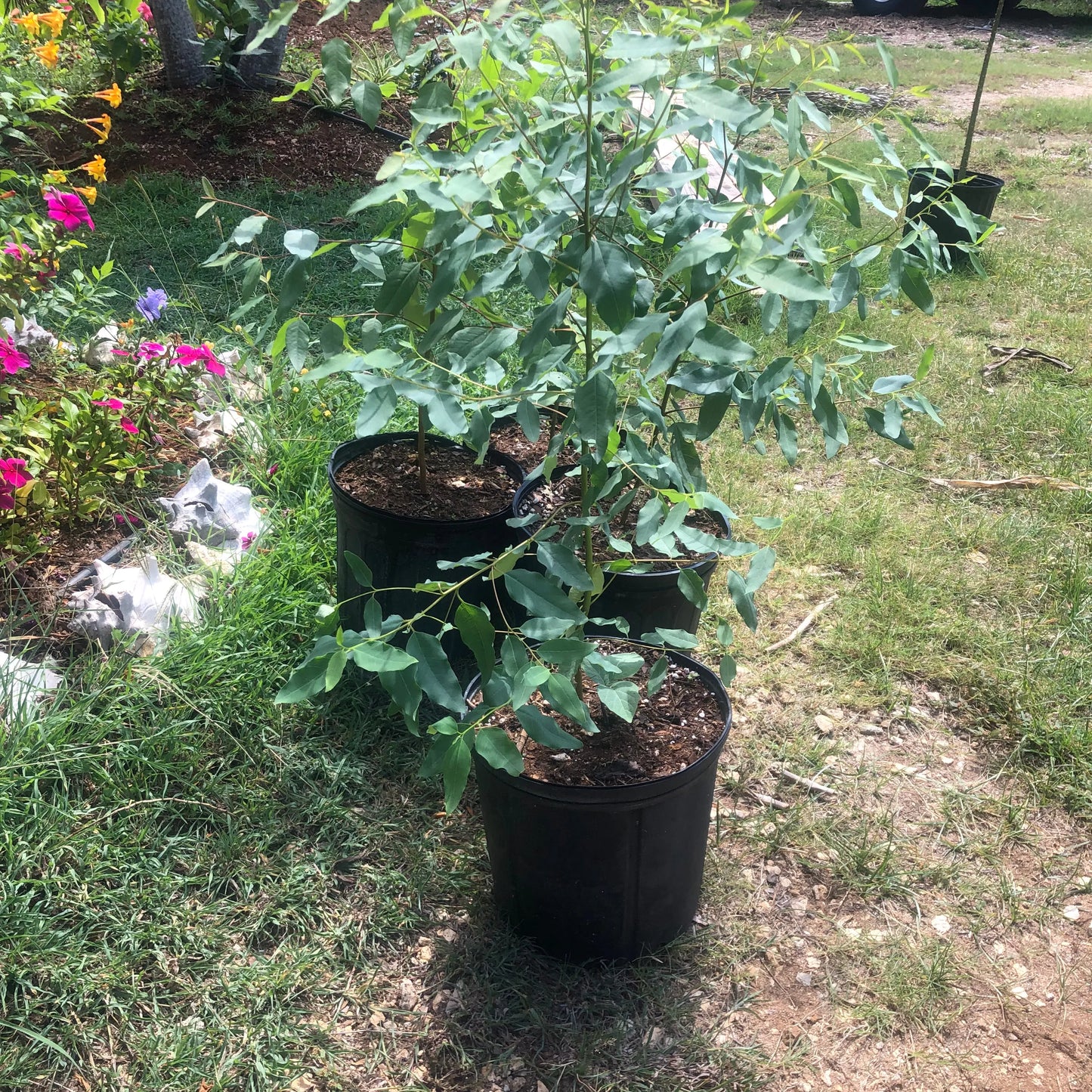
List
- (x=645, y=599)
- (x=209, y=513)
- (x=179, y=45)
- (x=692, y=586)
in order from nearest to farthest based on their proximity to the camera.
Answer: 1. (x=692, y=586)
2. (x=645, y=599)
3. (x=209, y=513)
4. (x=179, y=45)

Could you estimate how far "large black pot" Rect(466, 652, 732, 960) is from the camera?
5.29 feet

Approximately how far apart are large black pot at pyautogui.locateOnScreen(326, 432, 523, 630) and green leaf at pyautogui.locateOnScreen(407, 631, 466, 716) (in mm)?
835

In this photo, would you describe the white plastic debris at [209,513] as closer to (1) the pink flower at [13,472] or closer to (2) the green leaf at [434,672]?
(1) the pink flower at [13,472]

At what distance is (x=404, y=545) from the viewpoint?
2.21m

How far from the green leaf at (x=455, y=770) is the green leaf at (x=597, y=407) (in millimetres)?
448

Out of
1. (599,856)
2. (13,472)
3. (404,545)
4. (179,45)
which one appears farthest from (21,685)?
(179,45)

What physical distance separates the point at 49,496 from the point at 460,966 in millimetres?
1552

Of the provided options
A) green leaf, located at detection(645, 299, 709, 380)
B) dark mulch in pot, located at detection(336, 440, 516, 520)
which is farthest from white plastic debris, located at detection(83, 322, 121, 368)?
green leaf, located at detection(645, 299, 709, 380)

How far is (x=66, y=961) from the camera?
1.66 m

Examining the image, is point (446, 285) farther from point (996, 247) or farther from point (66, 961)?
point (996, 247)

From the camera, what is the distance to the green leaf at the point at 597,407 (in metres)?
1.20

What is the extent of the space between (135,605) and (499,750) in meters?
1.27

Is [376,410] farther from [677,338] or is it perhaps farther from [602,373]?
[677,338]

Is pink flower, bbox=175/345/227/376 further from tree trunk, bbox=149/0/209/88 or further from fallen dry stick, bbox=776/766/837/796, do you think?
tree trunk, bbox=149/0/209/88
